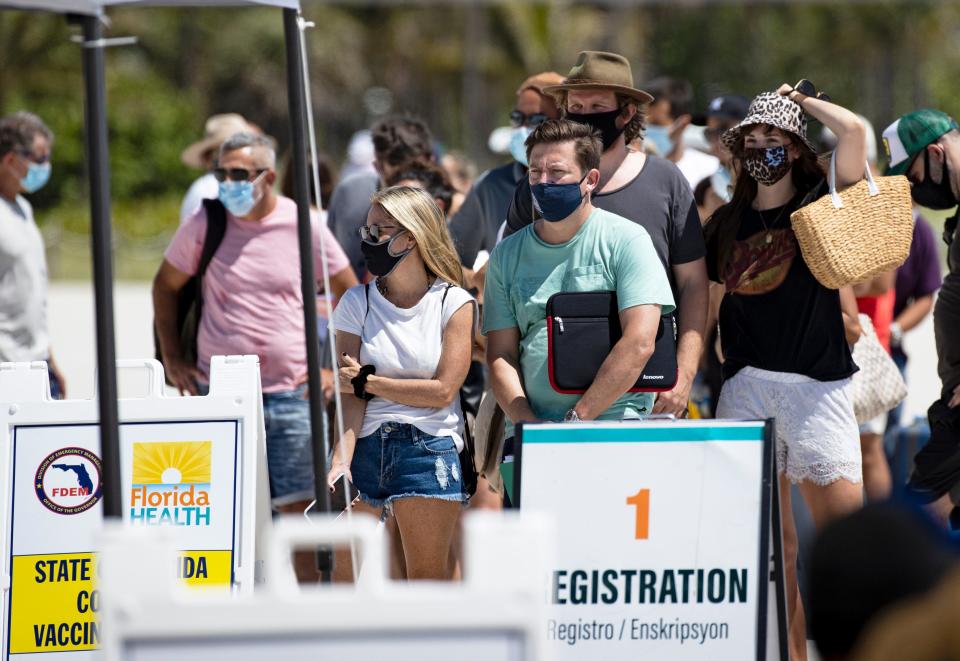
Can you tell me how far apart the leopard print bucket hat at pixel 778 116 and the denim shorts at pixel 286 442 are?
7.48 feet

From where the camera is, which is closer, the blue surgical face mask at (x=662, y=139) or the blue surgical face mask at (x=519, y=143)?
the blue surgical face mask at (x=519, y=143)

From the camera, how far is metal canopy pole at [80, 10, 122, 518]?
3238 mm

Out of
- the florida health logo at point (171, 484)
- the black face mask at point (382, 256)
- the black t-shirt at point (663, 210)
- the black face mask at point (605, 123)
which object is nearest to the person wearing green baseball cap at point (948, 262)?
the black t-shirt at point (663, 210)

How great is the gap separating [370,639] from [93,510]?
7.15ft

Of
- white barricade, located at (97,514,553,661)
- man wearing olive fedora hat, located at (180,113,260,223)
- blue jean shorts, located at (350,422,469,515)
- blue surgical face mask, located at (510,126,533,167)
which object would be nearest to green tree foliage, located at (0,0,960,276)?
man wearing olive fedora hat, located at (180,113,260,223)

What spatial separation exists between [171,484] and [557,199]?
1.55 metres

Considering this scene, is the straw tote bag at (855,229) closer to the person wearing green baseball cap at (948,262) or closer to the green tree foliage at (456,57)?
the person wearing green baseball cap at (948,262)

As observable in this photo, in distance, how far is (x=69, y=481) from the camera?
4516 mm

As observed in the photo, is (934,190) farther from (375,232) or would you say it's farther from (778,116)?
(375,232)

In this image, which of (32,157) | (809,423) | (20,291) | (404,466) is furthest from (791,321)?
(32,157)

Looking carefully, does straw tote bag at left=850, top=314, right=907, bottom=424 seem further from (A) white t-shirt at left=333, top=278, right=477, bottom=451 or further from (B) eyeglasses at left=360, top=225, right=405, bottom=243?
(B) eyeglasses at left=360, top=225, right=405, bottom=243

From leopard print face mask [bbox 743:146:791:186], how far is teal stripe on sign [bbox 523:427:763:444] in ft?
3.28

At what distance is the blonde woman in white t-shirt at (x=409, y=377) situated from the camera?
4.76m

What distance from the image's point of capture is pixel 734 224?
487cm
